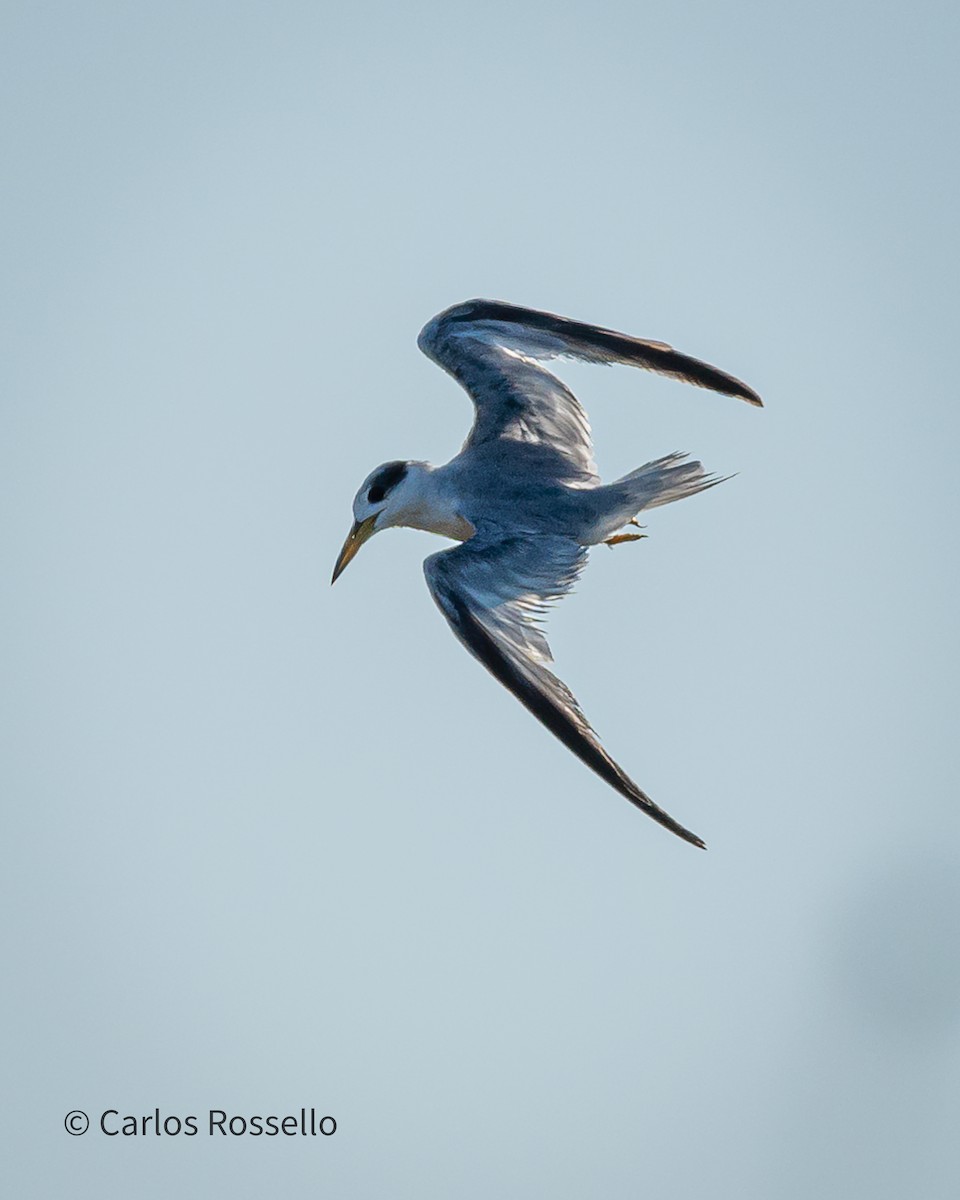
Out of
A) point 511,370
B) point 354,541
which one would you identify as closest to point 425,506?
point 354,541

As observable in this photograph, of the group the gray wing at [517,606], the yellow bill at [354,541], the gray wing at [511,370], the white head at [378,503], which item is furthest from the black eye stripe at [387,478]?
the gray wing at [517,606]

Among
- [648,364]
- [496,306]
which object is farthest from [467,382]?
[648,364]

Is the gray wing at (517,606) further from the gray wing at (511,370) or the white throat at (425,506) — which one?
the gray wing at (511,370)

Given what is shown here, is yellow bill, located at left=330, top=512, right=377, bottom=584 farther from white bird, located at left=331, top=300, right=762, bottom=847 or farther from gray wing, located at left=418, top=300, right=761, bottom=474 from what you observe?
gray wing, located at left=418, top=300, right=761, bottom=474

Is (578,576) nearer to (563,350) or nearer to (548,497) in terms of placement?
(548,497)

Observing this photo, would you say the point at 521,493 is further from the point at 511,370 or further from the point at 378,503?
the point at 378,503

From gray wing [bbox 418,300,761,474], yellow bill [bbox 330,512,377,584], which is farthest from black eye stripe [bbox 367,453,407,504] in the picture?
gray wing [bbox 418,300,761,474]
